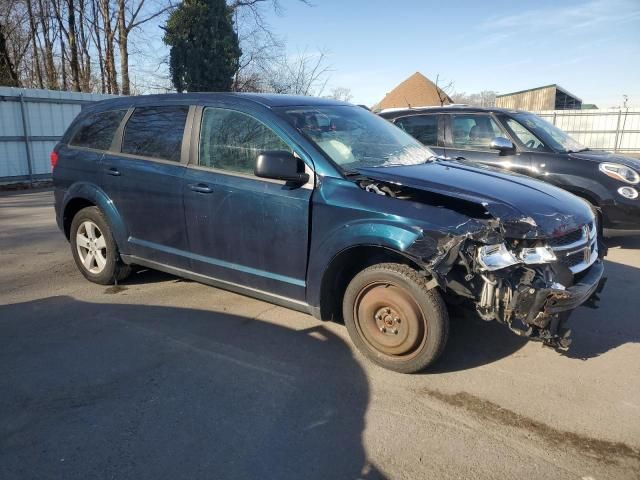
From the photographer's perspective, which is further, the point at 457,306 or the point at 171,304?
the point at 171,304

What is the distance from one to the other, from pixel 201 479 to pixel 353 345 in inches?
67.5

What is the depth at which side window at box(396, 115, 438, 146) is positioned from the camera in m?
7.50

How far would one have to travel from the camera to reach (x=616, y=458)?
2.61 metres

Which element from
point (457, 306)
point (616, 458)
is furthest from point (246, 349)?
point (616, 458)

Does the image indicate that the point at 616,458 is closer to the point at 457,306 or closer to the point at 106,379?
the point at 457,306

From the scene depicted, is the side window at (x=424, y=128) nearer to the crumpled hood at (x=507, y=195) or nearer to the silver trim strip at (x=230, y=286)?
the crumpled hood at (x=507, y=195)

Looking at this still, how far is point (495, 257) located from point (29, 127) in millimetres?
13788

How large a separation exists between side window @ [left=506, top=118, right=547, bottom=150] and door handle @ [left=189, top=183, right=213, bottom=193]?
15.3 ft

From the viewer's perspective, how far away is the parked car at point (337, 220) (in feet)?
10.3

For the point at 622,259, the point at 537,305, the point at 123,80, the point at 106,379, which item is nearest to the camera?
the point at 537,305

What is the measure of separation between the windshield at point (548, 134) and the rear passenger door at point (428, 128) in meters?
1.05

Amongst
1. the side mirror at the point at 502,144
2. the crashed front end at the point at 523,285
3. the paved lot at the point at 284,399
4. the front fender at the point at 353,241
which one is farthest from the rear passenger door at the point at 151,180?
the side mirror at the point at 502,144

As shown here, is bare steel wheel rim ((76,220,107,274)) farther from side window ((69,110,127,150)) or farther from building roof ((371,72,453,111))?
building roof ((371,72,453,111))

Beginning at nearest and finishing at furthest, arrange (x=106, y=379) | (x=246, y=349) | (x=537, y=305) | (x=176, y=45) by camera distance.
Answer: (x=537, y=305), (x=106, y=379), (x=246, y=349), (x=176, y=45)
